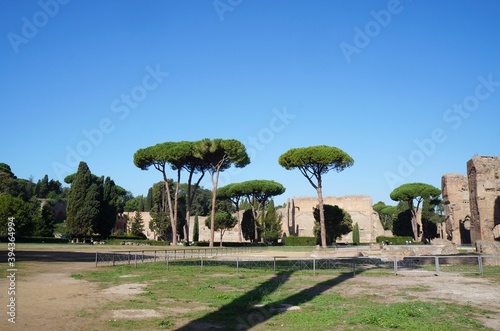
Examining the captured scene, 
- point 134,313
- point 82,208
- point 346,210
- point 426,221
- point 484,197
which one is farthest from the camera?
point 346,210

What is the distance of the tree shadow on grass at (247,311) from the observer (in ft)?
20.3

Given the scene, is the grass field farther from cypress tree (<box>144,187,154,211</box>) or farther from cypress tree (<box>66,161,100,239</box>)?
cypress tree (<box>144,187,154,211</box>)

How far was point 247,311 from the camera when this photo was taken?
24.0 ft

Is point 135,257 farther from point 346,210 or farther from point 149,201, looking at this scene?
point 149,201

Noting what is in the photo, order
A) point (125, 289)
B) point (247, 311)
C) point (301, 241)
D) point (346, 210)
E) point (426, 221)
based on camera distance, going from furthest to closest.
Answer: point (346, 210) → point (426, 221) → point (301, 241) → point (125, 289) → point (247, 311)

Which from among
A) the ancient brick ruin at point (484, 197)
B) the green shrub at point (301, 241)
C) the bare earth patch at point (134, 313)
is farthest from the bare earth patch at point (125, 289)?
the green shrub at point (301, 241)

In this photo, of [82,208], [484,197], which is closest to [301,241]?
[484,197]

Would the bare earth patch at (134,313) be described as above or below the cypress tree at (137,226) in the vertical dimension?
below

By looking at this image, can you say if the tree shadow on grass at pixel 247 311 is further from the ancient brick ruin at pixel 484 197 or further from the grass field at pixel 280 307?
the ancient brick ruin at pixel 484 197

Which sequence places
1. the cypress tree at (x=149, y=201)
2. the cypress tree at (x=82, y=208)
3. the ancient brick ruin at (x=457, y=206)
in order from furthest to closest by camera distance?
1. the cypress tree at (x=149, y=201)
2. the cypress tree at (x=82, y=208)
3. the ancient brick ruin at (x=457, y=206)

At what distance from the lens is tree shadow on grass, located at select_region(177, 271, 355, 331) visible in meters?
6.19

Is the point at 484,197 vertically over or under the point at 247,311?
over

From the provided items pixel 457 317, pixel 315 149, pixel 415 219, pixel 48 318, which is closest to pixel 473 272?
pixel 457 317

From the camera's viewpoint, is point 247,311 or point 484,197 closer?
point 247,311
